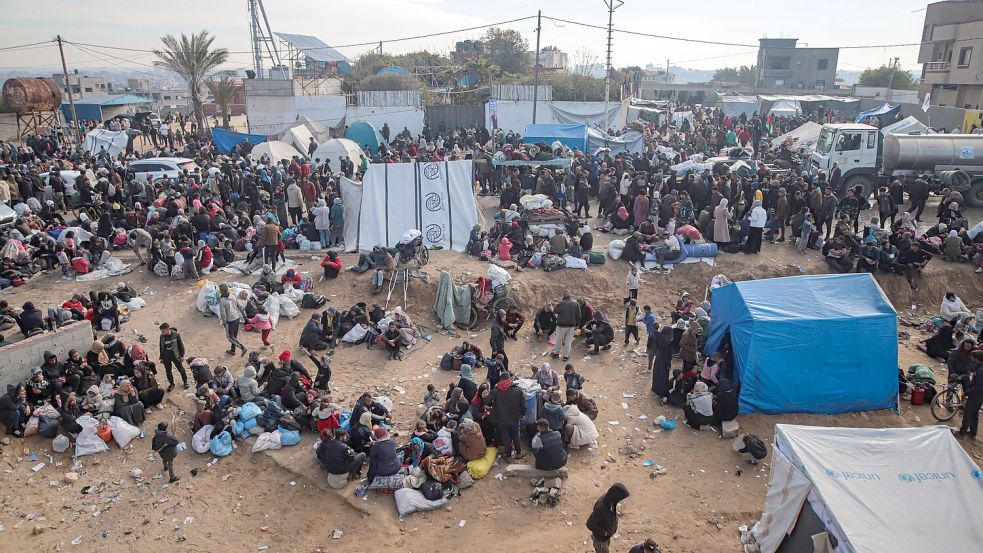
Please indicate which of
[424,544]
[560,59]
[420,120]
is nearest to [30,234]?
[424,544]

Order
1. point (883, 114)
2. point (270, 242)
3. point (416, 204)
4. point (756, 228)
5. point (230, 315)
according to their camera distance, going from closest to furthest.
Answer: point (230, 315)
point (270, 242)
point (756, 228)
point (416, 204)
point (883, 114)

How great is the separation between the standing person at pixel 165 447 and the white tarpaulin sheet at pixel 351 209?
7449 millimetres

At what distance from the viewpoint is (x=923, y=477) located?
561 cm

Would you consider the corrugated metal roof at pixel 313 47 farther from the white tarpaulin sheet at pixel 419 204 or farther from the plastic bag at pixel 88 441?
the plastic bag at pixel 88 441

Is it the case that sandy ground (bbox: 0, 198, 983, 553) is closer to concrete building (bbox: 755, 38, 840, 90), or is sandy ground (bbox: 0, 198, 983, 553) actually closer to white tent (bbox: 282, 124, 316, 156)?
white tent (bbox: 282, 124, 316, 156)

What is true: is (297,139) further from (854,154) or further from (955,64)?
(955,64)

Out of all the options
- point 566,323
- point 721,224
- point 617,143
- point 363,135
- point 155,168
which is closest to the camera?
point 566,323

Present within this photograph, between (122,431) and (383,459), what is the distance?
401cm

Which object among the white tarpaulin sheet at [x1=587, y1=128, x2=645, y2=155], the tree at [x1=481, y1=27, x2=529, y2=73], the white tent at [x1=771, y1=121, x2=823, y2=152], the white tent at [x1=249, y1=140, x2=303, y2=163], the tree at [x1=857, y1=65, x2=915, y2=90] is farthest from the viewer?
the tree at [x1=857, y1=65, x2=915, y2=90]

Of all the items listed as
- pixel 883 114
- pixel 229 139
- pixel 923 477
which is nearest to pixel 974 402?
pixel 923 477

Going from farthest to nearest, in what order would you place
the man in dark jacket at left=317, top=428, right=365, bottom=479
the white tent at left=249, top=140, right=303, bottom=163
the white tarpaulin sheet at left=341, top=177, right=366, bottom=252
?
the white tent at left=249, top=140, right=303, bottom=163 → the white tarpaulin sheet at left=341, top=177, right=366, bottom=252 → the man in dark jacket at left=317, top=428, right=365, bottom=479

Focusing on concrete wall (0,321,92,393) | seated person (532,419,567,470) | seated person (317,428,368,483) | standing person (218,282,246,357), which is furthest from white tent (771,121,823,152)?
concrete wall (0,321,92,393)

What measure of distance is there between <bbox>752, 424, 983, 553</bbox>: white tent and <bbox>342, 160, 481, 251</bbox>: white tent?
32.2 feet

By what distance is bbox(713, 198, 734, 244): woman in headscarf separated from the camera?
14.0 meters
